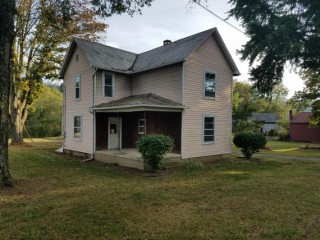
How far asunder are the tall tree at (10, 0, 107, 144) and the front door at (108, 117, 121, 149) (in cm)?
1012

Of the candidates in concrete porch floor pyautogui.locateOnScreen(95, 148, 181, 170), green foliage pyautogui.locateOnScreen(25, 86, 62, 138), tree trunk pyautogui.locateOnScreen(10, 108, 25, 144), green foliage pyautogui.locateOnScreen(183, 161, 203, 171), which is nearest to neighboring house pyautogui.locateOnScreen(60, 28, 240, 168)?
concrete porch floor pyautogui.locateOnScreen(95, 148, 181, 170)

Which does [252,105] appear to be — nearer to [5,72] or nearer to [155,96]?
[155,96]

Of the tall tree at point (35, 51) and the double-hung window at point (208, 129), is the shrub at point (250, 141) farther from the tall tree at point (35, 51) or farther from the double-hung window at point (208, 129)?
the tall tree at point (35, 51)

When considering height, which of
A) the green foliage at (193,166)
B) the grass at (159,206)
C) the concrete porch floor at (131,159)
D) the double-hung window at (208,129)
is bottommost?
the grass at (159,206)

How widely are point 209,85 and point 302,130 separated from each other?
28572 mm

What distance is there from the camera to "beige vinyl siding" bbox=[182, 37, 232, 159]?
43.8 ft

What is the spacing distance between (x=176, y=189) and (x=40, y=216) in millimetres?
4129

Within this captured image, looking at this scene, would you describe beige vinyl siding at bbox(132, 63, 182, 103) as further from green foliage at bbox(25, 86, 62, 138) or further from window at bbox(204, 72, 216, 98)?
green foliage at bbox(25, 86, 62, 138)

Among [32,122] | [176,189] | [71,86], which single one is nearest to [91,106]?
[71,86]

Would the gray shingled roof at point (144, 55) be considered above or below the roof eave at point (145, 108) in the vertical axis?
above

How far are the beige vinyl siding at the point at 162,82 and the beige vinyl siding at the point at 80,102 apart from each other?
2.84 m

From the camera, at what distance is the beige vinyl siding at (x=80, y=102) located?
15.1 m

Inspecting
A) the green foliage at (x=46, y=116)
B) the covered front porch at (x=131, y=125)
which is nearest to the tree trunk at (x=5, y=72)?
the covered front porch at (x=131, y=125)

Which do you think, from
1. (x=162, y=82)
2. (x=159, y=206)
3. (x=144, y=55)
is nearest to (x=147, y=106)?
(x=162, y=82)
